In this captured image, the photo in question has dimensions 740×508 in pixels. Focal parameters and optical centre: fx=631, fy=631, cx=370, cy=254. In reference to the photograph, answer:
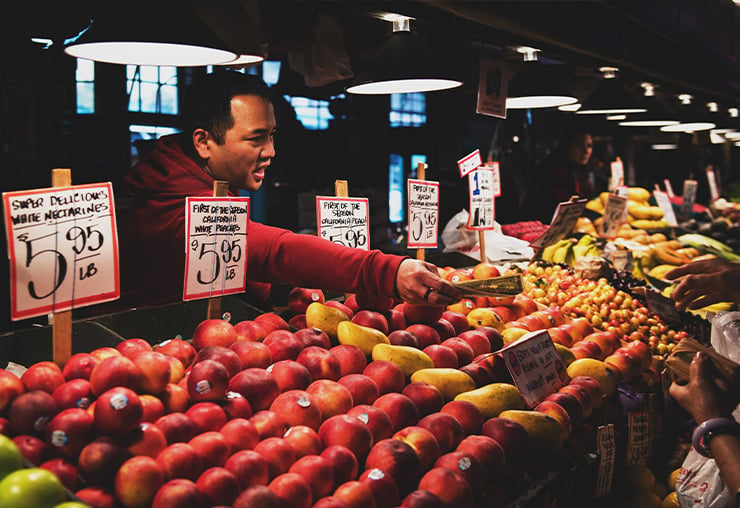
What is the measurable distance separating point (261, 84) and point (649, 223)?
5.47 meters

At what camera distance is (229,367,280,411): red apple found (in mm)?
1812

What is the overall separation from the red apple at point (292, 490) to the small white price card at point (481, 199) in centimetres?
272

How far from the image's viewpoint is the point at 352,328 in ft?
7.72

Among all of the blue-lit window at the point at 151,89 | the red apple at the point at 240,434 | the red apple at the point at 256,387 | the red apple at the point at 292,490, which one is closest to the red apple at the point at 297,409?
the red apple at the point at 256,387

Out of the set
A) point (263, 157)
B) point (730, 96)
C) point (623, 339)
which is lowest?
point (623, 339)

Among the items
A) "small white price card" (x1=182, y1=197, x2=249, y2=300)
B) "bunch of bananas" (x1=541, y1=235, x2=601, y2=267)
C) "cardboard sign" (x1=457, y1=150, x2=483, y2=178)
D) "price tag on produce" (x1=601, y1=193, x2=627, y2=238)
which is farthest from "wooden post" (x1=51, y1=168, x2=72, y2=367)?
"price tag on produce" (x1=601, y1=193, x2=627, y2=238)

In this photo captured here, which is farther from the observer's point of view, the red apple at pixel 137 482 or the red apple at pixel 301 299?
the red apple at pixel 301 299

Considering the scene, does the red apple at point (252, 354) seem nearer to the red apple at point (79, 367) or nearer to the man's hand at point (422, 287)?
the red apple at point (79, 367)

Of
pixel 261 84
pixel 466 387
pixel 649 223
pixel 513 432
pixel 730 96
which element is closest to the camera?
pixel 513 432

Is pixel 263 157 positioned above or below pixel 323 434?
above

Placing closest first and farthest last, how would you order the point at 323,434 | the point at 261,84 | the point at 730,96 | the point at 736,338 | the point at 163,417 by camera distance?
the point at 163,417 < the point at 323,434 < the point at 736,338 < the point at 261,84 < the point at 730,96

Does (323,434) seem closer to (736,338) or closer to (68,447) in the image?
(68,447)

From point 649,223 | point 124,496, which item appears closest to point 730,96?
point 649,223

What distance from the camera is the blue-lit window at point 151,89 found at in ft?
23.0
